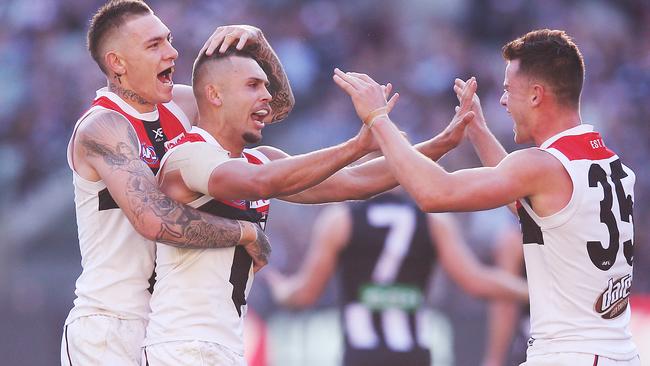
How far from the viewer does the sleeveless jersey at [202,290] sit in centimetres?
541

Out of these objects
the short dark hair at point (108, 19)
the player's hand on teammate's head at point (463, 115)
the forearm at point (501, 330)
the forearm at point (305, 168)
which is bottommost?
the forearm at point (501, 330)

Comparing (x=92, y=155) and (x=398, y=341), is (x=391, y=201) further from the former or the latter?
(x=92, y=155)

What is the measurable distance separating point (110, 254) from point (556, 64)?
243 centimetres

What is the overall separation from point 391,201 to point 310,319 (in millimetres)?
2690

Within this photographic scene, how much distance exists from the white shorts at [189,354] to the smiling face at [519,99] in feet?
6.01

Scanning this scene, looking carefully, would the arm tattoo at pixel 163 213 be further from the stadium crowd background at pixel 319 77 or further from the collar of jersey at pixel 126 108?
the stadium crowd background at pixel 319 77


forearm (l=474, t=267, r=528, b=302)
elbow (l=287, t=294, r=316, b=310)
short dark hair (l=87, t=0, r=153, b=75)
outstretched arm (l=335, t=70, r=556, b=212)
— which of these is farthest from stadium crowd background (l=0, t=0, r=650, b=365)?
outstretched arm (l=335, t=70, r=556, b=212)

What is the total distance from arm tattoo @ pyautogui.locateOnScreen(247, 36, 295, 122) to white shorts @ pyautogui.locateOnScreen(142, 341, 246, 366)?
59.2 inches

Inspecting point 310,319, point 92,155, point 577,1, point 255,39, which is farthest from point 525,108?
point 577,1

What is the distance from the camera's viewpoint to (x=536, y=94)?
18.3 feet

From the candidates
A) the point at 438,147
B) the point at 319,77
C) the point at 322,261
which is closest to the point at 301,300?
the point at 322,261

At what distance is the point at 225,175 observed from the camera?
532 centimetres

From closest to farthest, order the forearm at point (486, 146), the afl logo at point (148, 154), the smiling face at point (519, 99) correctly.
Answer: the smiling face at point (519, 99), the afl logo at point (148, 154), the forearm at point (486, 146)

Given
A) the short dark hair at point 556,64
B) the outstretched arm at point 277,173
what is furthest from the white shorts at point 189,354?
the short dark hair at point 556,64
